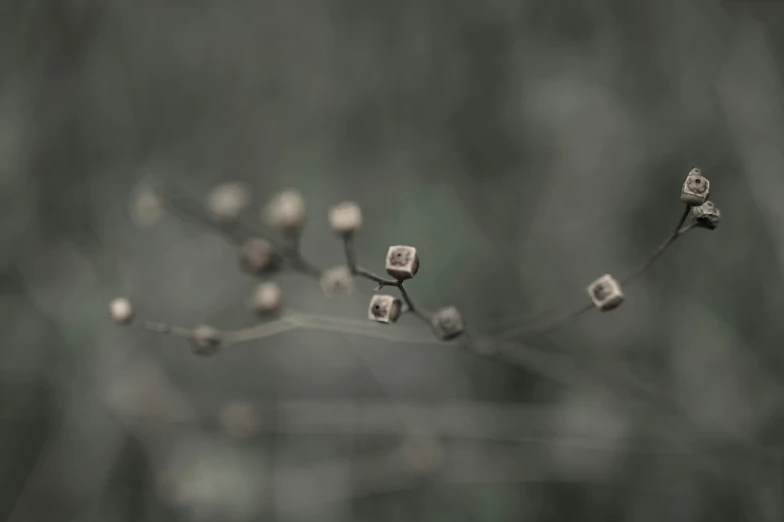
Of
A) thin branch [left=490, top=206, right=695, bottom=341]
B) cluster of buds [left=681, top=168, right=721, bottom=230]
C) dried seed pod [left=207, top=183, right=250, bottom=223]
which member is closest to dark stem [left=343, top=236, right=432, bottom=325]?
thin branch [left=490, top=206, right=695, bottom=341]

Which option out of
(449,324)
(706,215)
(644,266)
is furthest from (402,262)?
(706,215)

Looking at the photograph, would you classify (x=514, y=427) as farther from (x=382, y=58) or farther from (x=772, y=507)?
(x=382, y=58)

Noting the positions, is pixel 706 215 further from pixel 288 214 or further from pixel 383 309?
pixel 288 214

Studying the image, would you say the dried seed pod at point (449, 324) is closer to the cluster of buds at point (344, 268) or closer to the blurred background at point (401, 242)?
the cluster of buds at point (344, 268)

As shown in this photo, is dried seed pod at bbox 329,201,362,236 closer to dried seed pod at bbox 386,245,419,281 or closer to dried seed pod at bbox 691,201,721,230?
dried seed pod at bbox 386,245,419,281

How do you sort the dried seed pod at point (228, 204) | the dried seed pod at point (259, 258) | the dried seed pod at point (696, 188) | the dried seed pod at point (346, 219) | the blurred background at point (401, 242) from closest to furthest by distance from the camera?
1. the dried seed pod at point (696, 188)
2. the dried seed pod at point (346, 219)
3. the dried seed pod at point (259, 258)
4. the dried seed pod at point (228, 204)
5. the blurred background at point (401, 242)

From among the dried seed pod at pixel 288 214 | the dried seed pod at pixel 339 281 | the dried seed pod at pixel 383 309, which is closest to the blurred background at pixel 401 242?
the dried seed pod at pixel 339 281
